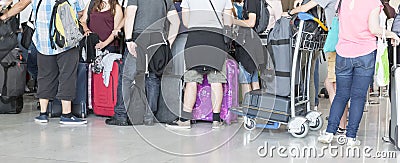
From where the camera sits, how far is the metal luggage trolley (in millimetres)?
4445

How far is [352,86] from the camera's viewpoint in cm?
411

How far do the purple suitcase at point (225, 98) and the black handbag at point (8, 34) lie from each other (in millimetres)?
1951

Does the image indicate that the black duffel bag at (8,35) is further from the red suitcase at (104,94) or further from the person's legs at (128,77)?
the person's legs at (128,77)

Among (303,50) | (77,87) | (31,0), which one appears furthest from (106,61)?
(303,50)

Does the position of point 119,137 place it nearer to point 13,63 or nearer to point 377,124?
point 13,63

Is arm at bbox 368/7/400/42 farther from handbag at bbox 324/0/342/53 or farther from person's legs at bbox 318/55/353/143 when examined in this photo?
handbag at bbox 324/0/342/53

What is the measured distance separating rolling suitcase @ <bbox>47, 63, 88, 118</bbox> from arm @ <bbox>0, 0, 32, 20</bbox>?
2.44ft

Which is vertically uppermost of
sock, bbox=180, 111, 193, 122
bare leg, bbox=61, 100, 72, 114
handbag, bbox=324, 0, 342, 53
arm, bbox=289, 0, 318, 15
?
arm, bbox=289, 0, 318, 15

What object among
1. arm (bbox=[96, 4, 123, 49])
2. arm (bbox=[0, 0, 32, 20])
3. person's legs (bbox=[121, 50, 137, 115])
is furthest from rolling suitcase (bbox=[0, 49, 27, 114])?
person's legs (bbox=[121, 50, 137, 115])

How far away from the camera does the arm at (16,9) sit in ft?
17.3

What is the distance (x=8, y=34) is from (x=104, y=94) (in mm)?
1104

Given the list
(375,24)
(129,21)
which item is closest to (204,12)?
(129,21)

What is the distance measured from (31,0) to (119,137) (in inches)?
66.3

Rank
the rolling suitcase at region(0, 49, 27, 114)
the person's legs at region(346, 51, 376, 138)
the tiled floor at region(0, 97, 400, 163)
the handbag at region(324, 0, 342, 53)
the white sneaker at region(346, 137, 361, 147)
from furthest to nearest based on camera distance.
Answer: the rolling suitcase at region(0, 49, 27, 114) → the handbag at region(324, 0, 342, 53) → the white sneaker at region(346, 137, 361, 147) → the person's legs at region(346, 51, 376, 138) → the tiled floor at region(0, 97, 400, 163)
